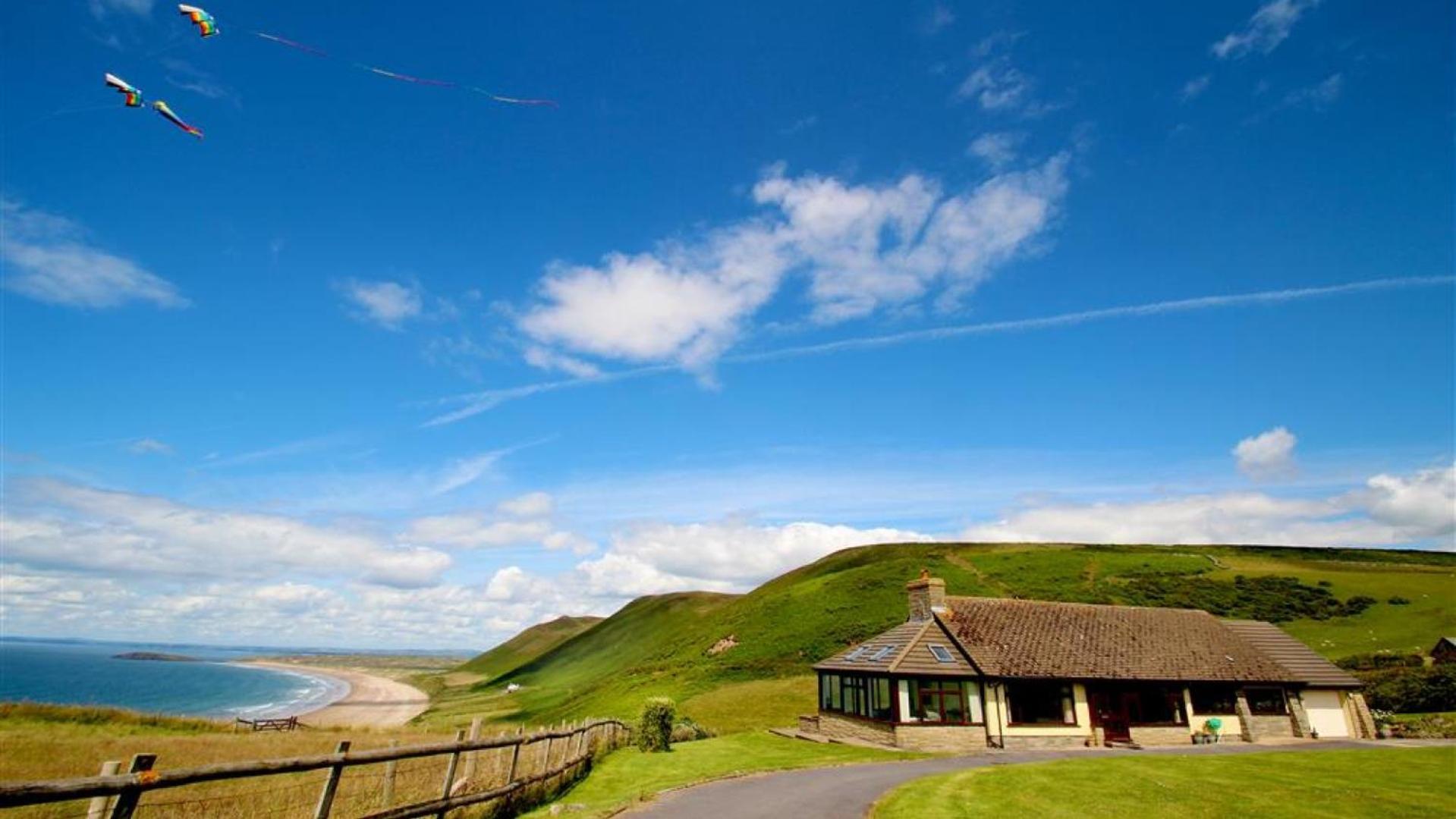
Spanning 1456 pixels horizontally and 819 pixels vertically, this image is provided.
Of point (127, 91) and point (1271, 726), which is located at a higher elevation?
point (127, 91)

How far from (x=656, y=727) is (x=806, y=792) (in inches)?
422

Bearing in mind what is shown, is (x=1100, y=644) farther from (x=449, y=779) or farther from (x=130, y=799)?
(x=130, y=799)

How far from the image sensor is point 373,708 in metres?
110

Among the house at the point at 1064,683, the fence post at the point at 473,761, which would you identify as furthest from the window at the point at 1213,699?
the fence post at the point at 473,761

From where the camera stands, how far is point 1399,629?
58.0m

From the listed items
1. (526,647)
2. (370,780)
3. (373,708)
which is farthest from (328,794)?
(526,647)

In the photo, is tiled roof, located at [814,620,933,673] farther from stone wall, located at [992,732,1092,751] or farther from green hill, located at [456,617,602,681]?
green hill, located at [456,617,602,681]

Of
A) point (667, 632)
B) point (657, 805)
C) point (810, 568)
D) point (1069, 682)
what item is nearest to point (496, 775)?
point (657, 805)

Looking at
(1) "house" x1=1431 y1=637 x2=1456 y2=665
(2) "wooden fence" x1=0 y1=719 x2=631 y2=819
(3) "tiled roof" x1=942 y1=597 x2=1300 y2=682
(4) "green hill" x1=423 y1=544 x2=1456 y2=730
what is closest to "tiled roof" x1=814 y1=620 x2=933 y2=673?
(3) "tiled roof" x1=942 y1=597 x2=1300 y2=682

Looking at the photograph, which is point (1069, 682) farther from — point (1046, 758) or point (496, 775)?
point (496, 775)

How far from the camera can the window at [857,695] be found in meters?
34.9

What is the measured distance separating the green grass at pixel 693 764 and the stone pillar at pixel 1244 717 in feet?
66.5

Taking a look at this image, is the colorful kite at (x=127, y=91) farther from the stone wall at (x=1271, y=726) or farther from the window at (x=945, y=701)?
the stone wall at (x=1271, y=726)

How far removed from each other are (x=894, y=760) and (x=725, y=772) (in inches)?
338
